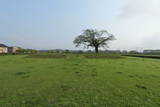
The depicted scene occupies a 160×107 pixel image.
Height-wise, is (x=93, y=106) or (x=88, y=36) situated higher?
(x=88, y=36)

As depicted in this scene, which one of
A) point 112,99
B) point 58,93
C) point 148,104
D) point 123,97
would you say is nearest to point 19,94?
point 58,93

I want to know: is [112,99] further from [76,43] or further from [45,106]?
[76,43]

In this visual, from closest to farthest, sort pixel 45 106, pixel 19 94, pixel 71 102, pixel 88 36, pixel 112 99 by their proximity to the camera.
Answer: pixel 45 106, pixel 71 102, pixel 112 99, pixel 19 94, pixel 88 36

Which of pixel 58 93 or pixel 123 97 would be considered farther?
pixel 58 93

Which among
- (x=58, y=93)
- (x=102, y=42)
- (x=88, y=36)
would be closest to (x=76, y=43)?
(x=88, y=36)

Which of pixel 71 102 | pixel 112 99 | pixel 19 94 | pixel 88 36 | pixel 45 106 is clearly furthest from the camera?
pixel 88 36

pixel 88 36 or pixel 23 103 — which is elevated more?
pixel 88 36

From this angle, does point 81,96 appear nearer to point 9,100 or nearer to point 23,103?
point 23,103

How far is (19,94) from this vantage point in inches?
165

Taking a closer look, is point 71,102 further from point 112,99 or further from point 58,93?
point 112,99

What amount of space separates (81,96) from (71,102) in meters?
0.56

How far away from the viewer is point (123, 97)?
4.03 meters

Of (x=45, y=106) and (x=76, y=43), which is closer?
(x=45, y=106)

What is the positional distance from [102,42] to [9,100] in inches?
1628
